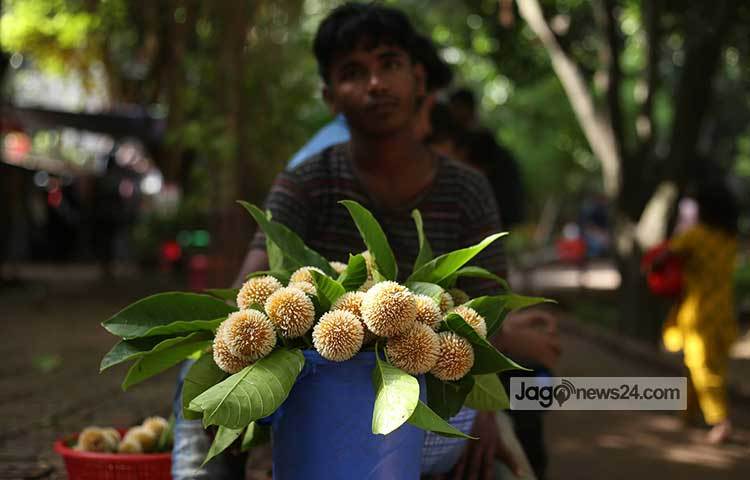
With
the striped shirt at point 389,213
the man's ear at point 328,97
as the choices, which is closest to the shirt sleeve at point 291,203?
the striped shirt at point 389,213

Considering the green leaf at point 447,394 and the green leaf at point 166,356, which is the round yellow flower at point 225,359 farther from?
the green leaf at point 447,394

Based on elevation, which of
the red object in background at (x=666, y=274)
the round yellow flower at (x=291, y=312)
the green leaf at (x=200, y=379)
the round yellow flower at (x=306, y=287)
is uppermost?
the round yellow flower at (x=306, y=287)

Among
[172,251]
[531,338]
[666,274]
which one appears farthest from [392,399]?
[172,251]

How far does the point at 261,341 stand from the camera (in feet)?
6.14

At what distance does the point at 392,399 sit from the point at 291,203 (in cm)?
116

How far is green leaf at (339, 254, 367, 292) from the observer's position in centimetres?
209

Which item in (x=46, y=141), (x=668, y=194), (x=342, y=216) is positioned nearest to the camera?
(x=342, y=216)

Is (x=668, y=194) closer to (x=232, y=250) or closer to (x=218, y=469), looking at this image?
(x=232, y=250)

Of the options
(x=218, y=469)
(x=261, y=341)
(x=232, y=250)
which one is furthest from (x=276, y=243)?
(x=232, y=250)

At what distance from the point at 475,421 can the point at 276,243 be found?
0.71m

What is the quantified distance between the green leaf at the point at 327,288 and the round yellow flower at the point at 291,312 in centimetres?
6

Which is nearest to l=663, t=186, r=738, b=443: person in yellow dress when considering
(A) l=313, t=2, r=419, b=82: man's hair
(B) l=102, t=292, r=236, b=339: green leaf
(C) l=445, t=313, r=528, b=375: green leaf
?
(A) l=313, t=2, r=419, b=82: man's hair

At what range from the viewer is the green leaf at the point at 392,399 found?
1.76m

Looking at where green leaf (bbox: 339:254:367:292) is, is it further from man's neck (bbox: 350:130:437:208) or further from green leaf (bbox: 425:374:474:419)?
man's neck (bbox: 350:130:437:208)
